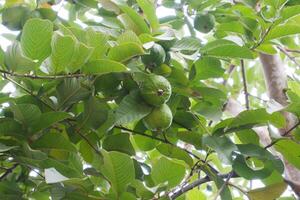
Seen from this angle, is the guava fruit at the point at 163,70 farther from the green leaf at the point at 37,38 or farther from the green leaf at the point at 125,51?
the green leaf at the point at 37,38

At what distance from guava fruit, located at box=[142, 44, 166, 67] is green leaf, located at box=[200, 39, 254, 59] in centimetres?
12

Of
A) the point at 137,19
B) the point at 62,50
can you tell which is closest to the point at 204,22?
the point at 137,19

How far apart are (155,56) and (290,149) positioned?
0.37 metres

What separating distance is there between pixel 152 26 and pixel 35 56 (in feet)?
0.99

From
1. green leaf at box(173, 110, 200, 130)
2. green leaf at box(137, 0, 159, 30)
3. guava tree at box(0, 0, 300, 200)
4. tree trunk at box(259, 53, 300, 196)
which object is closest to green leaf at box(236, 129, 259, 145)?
guava tree at box(0, 0, 300, 200)

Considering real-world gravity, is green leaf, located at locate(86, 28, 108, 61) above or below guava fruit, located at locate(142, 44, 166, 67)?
above

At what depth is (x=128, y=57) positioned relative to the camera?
924 mm

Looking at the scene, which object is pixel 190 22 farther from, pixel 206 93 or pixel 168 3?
pixel 206 93

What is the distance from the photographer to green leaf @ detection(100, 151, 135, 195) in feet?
2.77

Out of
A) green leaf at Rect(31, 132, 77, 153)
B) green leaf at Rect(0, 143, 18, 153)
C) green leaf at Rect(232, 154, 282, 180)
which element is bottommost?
green leaf at Rect(232, 154, 282, 180)

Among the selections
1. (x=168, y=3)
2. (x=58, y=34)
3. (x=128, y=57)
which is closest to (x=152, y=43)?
(x=128, y=57)

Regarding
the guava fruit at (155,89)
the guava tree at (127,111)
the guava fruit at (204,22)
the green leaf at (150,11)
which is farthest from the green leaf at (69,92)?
the guava fruit at (204,22)

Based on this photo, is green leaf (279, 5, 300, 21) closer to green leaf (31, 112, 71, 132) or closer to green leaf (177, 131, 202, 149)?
green leaf (177, 131, 202, 149)

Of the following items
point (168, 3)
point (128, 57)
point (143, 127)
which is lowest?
point (143, 127)
